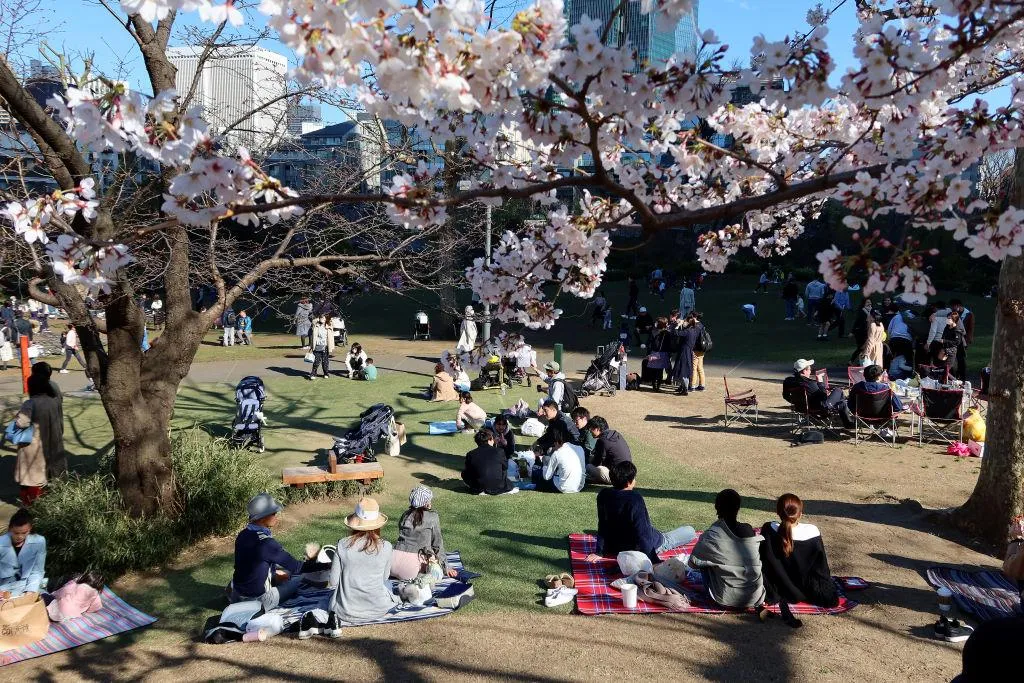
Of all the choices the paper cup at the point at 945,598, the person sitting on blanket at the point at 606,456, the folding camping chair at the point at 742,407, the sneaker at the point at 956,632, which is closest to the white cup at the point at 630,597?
the sneaker at the point at 956,632

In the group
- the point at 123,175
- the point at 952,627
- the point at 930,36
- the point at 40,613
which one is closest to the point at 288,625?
the point at 40,613

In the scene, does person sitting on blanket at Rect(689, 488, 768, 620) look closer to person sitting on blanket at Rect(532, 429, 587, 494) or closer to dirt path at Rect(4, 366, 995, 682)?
dirt path at Rect(4, 366, 995, 682)

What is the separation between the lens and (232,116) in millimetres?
10609

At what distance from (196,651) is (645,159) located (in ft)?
16.5

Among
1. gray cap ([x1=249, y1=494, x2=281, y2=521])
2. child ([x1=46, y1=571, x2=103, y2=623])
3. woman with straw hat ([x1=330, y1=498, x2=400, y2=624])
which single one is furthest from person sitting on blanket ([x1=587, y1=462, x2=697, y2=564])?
child ([x1=46, y1=571, x2=103, y2=623])

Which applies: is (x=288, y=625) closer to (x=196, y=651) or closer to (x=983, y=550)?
(x=196, y=651)

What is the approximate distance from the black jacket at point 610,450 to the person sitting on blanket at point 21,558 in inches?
238

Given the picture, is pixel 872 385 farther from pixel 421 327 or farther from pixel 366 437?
pixel 421 327

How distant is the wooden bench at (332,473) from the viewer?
9367mm

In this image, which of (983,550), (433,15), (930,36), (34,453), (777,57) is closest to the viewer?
(433,15)

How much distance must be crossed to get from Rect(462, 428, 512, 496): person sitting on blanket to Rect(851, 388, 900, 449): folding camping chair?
18.3 feet

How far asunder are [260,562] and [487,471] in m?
3.64

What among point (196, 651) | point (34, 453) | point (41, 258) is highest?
point (41, 258)

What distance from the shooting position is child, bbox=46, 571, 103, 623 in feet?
20.9
